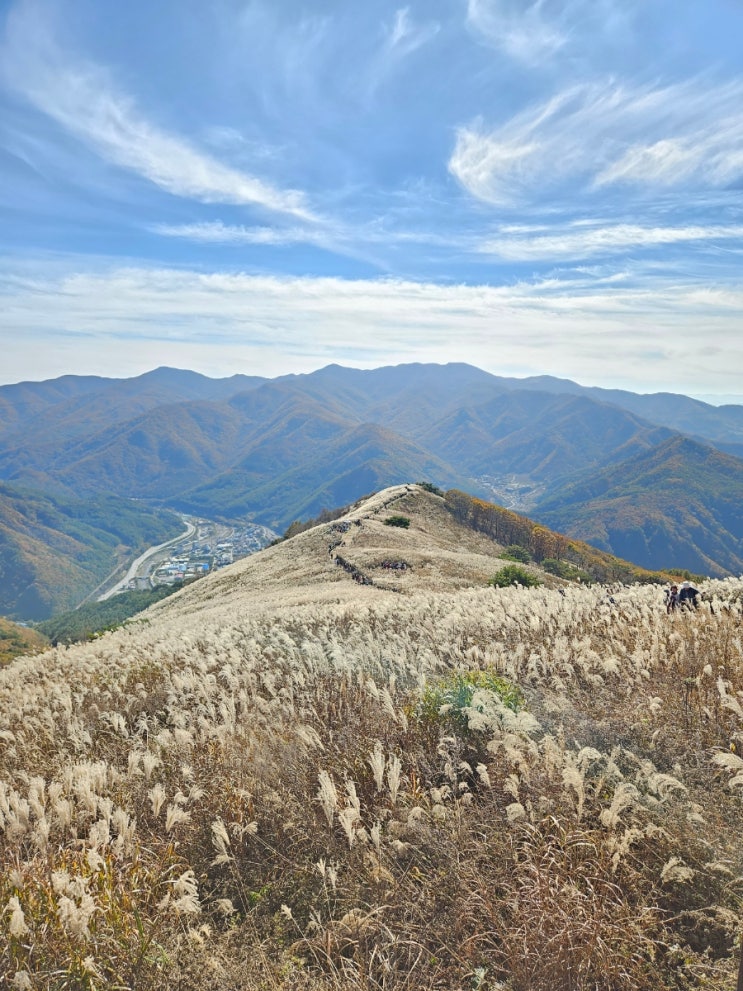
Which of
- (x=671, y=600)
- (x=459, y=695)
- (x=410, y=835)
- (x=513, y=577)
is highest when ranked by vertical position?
A: (x=671, y=600)

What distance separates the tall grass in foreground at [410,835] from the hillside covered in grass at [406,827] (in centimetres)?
2

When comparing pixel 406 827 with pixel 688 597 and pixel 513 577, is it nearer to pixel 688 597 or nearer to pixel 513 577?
pixel 688 597

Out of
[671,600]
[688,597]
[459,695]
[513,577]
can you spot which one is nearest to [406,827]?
[459,695]

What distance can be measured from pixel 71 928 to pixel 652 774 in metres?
4.42

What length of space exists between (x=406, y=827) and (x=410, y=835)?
0.34 feet

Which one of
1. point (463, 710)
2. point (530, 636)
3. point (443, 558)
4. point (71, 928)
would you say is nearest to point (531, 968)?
point (463, 710)

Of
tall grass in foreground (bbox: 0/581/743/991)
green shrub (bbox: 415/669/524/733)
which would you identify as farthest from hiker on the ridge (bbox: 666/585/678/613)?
green shrub (bbox: 415/669/524/733)

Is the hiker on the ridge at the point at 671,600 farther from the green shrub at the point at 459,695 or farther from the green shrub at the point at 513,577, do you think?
the green shrub at the point at 513,577

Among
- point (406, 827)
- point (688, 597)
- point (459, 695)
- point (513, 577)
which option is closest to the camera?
point (406, 827)

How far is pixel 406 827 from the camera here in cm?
421

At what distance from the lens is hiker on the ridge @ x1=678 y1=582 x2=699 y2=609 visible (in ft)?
28.8

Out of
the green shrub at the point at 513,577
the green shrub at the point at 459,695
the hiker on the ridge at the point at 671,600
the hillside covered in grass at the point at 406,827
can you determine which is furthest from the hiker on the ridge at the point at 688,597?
the green shrub at the point at 513,577

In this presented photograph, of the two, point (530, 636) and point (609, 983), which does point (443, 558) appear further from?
point (609, 983)

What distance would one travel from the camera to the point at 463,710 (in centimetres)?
541
